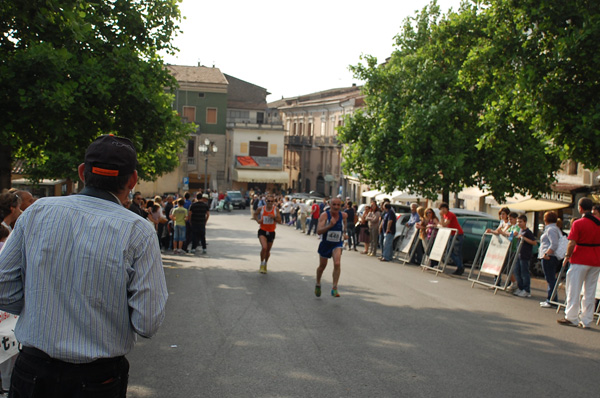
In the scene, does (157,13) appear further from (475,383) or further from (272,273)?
(475,383)

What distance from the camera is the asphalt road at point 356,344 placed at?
6637 mm

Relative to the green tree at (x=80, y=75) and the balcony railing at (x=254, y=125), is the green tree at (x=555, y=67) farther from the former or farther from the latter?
the balcony railing at (x=254, y=125)

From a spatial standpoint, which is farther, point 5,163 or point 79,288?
point 5,163

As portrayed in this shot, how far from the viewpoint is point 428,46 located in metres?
29.3

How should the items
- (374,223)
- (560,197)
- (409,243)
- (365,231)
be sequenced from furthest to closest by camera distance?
1. (560,197)
2. (365,231)
3. (374,223)
4. (409,243)

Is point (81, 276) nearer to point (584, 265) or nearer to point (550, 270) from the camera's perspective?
point (584, 265)

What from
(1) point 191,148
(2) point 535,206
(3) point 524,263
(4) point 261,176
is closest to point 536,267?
(3) point 524,263

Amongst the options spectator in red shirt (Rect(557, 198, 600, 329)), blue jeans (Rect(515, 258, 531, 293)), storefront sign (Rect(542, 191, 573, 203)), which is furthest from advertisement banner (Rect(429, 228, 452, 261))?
storefront sign (Rect(542, 191, 573, 203))

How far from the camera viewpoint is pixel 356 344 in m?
8.38

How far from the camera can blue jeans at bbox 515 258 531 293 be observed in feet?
46.6

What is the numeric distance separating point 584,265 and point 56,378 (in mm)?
9335

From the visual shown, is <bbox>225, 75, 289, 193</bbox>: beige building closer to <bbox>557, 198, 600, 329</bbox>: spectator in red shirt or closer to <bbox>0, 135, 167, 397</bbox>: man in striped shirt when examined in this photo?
<bbox>557, 198, 600, 329</bbox>: spectator in red shirt

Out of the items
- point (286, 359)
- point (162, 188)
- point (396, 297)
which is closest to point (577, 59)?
point (396, 297)

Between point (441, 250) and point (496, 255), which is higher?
point (496, 255)
